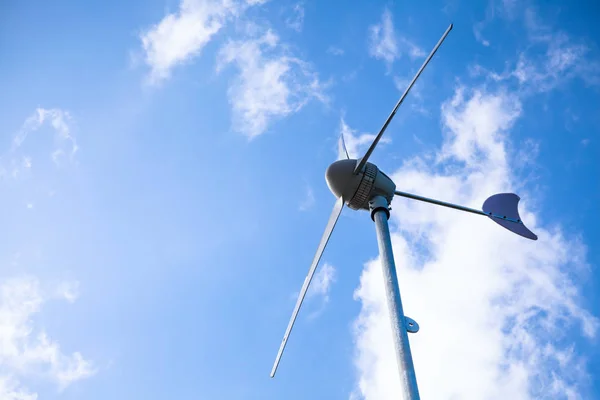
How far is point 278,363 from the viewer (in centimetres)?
1408

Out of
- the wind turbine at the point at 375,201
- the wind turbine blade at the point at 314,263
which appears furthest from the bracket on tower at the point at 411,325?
the wind turbine blade at the point at 314,263

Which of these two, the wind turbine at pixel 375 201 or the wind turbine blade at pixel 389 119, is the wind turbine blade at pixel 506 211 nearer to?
the wind turbine at pixel 375 201

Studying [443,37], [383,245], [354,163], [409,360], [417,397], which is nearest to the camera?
[417,397]

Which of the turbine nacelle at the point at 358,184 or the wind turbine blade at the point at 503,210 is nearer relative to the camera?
the turbine nacelle at the point at 358,184

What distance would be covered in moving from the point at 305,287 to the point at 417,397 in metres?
5.73

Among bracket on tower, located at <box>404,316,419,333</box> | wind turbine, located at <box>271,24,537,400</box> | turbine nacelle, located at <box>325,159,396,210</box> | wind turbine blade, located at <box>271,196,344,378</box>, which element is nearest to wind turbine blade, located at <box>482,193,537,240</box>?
wind turbine, located at <box>271,24,537,400</box>

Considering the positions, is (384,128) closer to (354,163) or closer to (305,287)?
(354,163)

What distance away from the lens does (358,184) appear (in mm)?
14453

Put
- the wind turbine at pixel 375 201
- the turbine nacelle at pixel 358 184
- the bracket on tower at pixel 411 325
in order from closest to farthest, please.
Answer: the bracket on tower at pixel 411 325
the wind turbine at pixel 375 201
the turbine nacelle at pixel 358 184

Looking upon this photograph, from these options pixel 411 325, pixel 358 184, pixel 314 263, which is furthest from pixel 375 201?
pixel 411 325

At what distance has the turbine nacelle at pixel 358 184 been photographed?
14453 mm

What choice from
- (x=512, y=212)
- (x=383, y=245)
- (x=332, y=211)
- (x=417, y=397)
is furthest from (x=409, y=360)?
(x=512, y=212)

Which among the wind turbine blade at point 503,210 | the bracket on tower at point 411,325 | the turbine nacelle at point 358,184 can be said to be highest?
the wind turbine blade at point 503,210

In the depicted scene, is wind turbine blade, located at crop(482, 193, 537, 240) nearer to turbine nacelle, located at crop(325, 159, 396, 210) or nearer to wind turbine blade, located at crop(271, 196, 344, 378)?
turbine nacelle, located at crop(325, 159, 396, 210)
